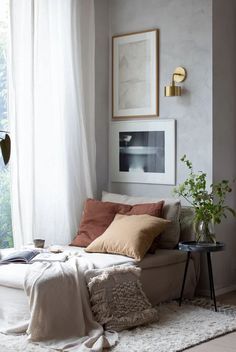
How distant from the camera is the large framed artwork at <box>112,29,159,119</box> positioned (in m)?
5.83

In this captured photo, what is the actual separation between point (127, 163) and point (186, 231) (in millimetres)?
939

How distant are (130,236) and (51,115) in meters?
1.38

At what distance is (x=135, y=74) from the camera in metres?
5.96

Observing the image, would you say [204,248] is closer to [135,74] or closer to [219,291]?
[219,291]

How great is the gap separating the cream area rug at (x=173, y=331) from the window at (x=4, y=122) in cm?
139

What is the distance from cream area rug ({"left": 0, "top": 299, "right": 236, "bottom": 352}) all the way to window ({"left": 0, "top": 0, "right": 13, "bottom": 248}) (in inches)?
54.7

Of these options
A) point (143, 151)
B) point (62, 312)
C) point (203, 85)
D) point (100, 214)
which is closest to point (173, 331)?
point (62, 312)

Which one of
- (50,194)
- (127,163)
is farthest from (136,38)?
(50,194)

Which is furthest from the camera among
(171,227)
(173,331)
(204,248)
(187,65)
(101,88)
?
(101,88)

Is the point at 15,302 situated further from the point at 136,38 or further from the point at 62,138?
the point at 136,38

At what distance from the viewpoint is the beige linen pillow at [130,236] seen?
495cm

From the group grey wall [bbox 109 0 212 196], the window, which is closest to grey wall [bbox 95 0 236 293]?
grey wall [bbox 109 0 212 196]

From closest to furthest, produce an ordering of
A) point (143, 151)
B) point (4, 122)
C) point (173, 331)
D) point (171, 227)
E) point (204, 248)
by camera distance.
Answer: point (173, 331)
point (204, 248)
point (171, 227)
point (4, 122)
point (143, 151)

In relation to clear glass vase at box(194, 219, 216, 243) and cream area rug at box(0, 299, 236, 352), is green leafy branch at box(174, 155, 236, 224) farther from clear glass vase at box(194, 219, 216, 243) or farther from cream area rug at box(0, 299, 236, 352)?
cream area rug at box(0, 299, 236, 352)
